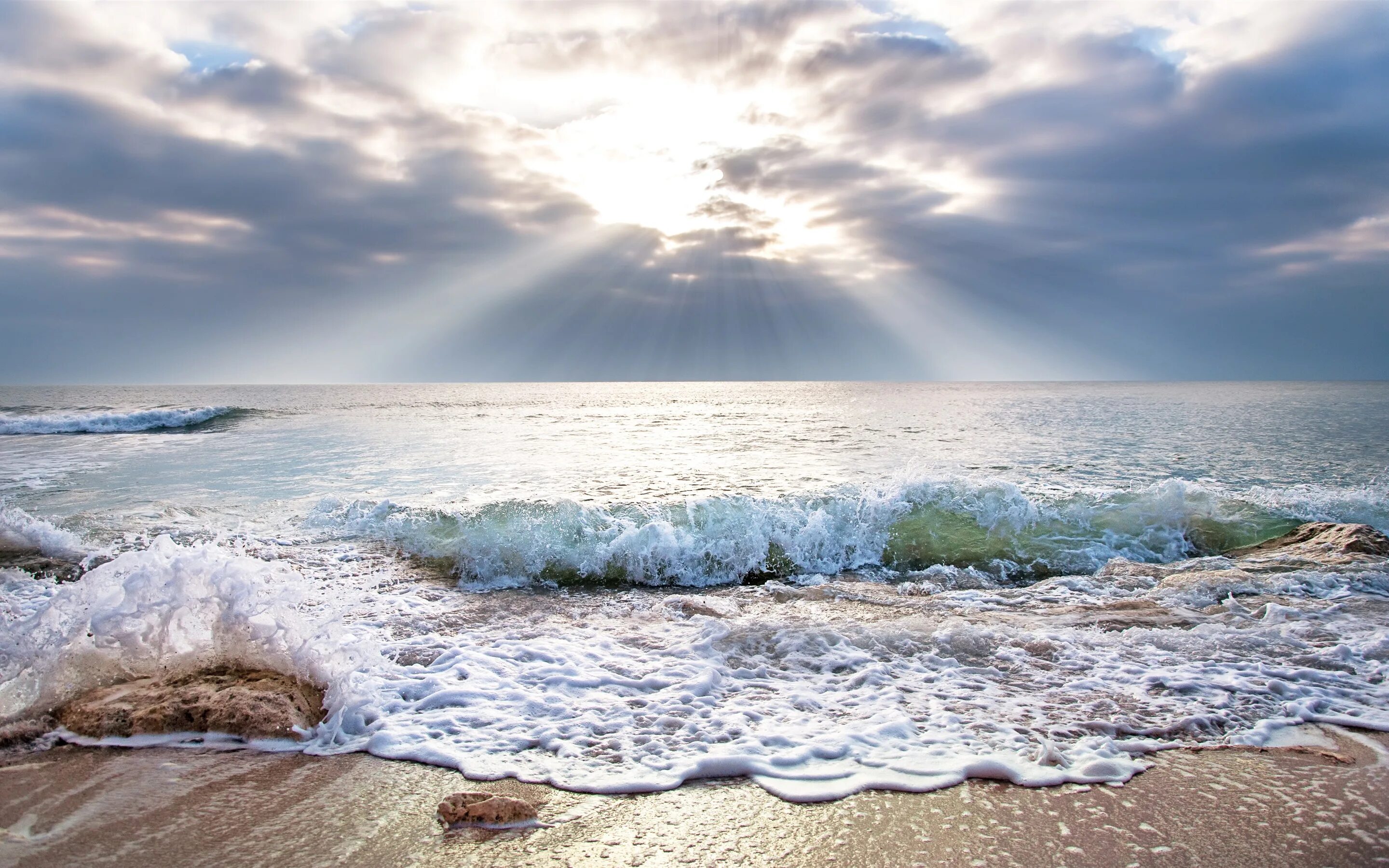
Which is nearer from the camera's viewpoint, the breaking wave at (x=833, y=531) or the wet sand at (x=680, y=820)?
the wet sand at (x=680, y=820)

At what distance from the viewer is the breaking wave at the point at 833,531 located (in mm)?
9430

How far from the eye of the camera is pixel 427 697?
15.8ft

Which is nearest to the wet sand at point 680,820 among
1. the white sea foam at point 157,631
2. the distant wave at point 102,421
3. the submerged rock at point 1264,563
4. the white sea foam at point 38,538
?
the white sea foam at point 157,631

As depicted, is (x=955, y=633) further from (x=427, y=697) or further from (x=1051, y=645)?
(x=427, y=697)

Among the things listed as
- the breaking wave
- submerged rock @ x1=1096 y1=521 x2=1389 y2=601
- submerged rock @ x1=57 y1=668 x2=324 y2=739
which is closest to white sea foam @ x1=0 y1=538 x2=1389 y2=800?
submerged rock @ x1=57 y1=668 x2=324 y2=739

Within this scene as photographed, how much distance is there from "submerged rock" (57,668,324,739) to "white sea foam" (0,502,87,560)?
666 centimetres

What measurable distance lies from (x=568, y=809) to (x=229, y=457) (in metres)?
22.7

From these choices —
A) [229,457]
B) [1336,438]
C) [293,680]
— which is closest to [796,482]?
[293,680]

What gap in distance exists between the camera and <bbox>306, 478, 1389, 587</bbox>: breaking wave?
371 inches

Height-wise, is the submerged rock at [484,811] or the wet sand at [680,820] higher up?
the submerged rock at [484,811]

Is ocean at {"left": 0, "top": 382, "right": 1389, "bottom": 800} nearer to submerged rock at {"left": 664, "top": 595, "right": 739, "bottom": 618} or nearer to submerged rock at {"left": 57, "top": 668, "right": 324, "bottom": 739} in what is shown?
submerged rock at {"left": 664, "top": 595, "right": 739, "bottom": 618}

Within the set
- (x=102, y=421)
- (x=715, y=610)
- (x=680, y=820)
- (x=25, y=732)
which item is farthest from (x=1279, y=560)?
(x=102, y=421)

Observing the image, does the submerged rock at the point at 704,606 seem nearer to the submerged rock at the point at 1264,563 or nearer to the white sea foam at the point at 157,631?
the white sea foam at the point at 157,631

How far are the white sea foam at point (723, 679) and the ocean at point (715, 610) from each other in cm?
3
